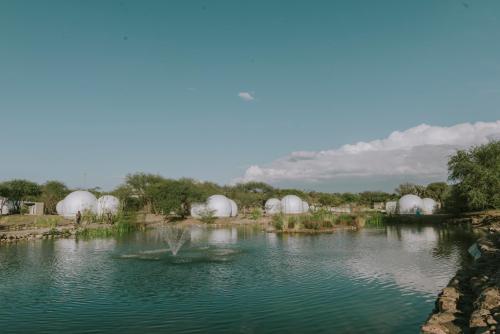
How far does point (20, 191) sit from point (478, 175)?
281 ft

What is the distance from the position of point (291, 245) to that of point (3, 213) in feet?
210

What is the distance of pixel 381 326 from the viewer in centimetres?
1405

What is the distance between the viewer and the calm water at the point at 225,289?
1464cm

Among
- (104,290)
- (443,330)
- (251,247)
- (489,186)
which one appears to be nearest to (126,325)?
(104,290)

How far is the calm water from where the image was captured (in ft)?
48.0

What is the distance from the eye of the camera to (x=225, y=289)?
19.7 m

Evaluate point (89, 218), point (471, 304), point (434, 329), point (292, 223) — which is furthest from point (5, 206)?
point (434, 329)

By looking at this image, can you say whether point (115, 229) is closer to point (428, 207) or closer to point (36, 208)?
point (36, 208)

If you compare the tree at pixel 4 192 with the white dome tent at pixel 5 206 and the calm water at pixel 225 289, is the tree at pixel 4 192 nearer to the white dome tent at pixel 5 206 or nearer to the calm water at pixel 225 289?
the white dome tent at pixel 5 206

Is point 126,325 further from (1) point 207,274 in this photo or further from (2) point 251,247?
(2) point 251,247

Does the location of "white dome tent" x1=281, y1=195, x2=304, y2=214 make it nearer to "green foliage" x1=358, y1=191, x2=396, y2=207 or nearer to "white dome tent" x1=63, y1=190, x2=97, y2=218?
"green foliage" x1=358, y1=191, x2=396, y2=207

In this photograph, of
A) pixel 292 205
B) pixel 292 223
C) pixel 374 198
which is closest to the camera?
pixel 292 223

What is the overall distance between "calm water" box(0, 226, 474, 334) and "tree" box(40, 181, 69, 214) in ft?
177

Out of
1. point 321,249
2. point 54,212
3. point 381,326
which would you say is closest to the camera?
point 381,326
